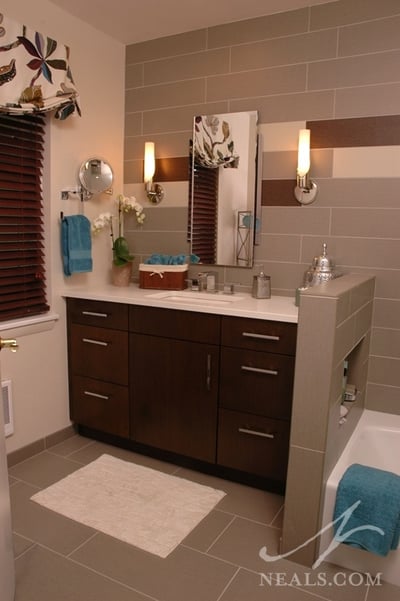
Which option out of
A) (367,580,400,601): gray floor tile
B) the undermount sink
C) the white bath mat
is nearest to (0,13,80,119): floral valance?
the undermount sink

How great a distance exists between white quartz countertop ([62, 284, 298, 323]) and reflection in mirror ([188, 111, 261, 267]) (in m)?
0.26

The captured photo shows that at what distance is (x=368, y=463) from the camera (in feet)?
7.43

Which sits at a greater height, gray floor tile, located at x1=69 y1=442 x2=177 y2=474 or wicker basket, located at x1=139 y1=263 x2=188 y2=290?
wicker basket, located at x1=139 y1=263 x2=188 y2=290

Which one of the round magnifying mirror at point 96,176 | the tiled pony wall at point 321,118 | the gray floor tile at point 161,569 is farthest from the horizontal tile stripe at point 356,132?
the gray floor tile at point 161,569

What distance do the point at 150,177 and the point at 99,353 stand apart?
1.17 metres

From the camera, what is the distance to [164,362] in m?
2.52

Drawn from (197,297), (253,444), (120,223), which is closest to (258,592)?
(253,444)

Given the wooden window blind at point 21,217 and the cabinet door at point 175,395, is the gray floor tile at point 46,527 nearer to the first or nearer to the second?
the cabinet door at point 175,395

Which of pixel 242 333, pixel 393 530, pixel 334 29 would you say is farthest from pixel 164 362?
pixel 334 29

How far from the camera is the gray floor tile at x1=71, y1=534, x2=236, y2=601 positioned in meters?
1.72

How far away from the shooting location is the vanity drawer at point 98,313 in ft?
8.61

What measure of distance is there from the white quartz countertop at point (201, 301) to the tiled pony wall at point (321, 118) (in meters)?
0.22

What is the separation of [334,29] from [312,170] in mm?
717

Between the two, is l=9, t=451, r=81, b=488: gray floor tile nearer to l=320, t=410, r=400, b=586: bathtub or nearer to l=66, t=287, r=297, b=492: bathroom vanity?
l=66, t=287, r=297, b=492: bathroom vanity
